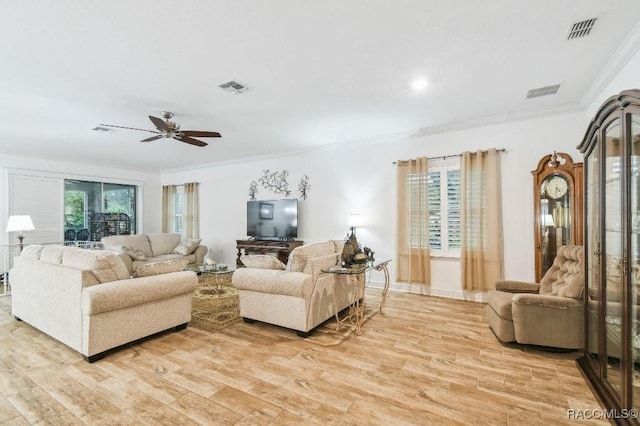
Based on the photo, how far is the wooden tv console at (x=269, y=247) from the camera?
240 inches

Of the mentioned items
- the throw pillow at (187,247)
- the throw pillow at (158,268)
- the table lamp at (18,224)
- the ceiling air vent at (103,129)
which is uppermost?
the ceiling air vent at (103,129)

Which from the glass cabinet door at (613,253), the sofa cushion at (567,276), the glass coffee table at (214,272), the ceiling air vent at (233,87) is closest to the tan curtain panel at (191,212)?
the glass coffee table at (214,272)

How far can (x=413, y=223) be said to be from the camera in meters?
4.93

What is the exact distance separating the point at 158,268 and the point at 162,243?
418cm

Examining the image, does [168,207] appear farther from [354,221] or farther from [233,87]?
[233,87]

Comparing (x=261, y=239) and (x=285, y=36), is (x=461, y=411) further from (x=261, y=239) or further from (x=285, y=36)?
(x=261, y=239)

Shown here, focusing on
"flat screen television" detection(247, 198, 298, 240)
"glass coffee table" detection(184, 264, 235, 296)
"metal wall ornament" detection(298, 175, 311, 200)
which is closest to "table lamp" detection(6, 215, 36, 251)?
"glass coffee table" detection(184, 264, 235, 296)

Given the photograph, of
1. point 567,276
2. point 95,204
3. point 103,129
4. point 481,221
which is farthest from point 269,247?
point 95,204

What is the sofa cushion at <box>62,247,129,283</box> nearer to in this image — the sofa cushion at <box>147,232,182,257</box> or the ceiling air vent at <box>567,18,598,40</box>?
the sofa cushion at <box>147,232,182,257</box>

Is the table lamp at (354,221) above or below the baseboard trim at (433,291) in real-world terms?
above

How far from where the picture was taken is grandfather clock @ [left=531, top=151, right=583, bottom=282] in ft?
12.1

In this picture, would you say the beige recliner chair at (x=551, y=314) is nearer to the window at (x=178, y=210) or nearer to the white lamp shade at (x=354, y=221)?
the white lamp shade at (x=354, y=221)

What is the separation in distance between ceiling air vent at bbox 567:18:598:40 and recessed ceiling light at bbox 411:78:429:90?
3.89 feet

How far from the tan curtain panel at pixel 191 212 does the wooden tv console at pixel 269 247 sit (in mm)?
1763
